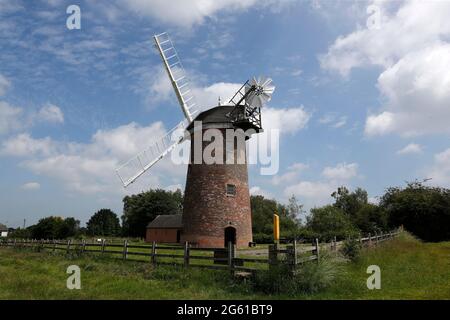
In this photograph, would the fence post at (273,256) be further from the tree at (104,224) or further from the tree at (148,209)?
the tree at (104,224)

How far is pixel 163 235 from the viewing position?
38.5 metres

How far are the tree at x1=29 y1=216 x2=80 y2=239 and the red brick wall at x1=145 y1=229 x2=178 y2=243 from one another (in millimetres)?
33757

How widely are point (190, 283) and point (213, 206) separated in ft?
38.4

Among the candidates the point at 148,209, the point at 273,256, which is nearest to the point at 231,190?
the point at 273,256

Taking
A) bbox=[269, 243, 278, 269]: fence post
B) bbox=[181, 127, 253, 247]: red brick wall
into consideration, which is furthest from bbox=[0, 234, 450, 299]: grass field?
bbox=[181, 127, 253, 247]: red brick wall

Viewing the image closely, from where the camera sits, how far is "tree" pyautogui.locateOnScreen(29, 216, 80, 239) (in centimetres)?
6681

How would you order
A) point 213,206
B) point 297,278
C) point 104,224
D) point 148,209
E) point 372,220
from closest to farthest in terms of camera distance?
point 297,278, point 213,206, point 372,220, point 148,209, point 104,224

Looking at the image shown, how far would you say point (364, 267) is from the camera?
13.4m

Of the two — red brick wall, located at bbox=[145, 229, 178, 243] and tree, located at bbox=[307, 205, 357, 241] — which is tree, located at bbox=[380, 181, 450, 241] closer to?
tree, located at bbox=[307, 205, 357, 241]

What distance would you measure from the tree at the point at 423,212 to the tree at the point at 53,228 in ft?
184

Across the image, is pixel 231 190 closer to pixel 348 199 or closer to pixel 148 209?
pixel 148 209

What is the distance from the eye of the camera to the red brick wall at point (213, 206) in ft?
73.3
